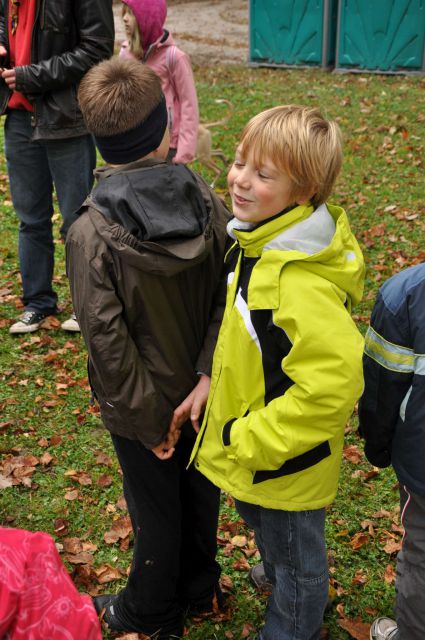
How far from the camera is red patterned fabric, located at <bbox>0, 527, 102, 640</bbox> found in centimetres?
162

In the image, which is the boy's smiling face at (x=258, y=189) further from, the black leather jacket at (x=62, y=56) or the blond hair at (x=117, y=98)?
the black leather jacket at (x=62, y=56)

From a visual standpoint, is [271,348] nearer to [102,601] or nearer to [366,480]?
[102,601]

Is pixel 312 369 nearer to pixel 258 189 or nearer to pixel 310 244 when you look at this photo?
pixel 310 244

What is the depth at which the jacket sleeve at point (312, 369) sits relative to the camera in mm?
2109

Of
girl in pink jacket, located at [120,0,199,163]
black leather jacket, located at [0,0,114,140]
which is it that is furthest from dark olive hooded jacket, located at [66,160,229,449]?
girl in pink jacket, located at [120,0,199,163]

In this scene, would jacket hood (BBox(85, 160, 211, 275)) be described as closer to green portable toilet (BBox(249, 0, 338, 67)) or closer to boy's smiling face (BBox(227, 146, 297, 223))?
boy's smiling face (BBox(227, 146, 297, 223))

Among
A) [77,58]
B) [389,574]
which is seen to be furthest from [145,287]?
[77,58]

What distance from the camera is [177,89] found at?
5.54m

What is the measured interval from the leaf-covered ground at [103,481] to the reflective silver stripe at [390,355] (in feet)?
4.59

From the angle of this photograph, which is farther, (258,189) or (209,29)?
(209,29)

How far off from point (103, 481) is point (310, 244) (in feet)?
7.96

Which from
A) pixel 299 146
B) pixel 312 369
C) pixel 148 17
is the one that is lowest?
pixel 312 369

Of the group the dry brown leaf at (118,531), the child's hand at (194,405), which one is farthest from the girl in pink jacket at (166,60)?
the child's hand at (194,405)

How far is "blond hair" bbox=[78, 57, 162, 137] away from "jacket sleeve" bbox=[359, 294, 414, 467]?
98 cm
